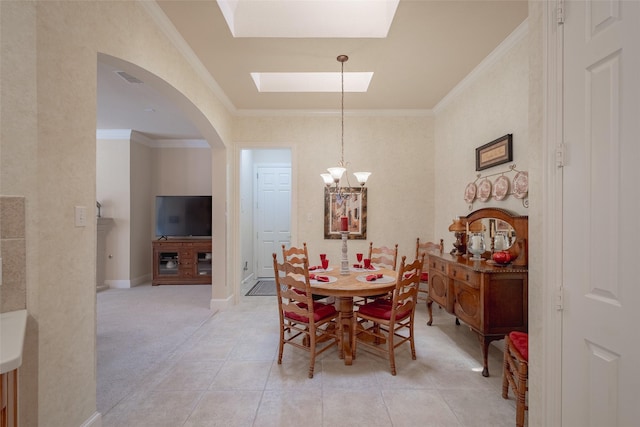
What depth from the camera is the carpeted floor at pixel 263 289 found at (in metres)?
4.87

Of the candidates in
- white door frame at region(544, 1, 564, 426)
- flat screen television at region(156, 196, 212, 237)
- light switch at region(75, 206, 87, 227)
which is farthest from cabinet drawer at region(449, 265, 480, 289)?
flat screen television at region(156, 196, 212, 237)

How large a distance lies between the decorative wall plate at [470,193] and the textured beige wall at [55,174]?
11.3 ft

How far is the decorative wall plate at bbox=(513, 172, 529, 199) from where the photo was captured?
2.44 meters

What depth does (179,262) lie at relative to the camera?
551 centimetres

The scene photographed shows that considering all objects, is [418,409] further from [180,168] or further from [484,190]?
[180,168]

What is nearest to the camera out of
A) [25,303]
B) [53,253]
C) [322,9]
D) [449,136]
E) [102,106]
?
[25,303]

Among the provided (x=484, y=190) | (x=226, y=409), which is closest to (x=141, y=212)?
(x=226, y=409)

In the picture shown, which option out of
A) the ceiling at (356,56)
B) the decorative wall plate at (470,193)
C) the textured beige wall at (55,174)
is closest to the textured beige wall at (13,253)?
the textured beige wall at (55,174)

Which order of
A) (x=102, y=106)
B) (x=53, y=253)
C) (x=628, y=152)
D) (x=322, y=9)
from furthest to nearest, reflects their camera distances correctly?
(x=102, y=106)
(x=322, y=9)
(x=53, y=253)
(x=628, y=152)

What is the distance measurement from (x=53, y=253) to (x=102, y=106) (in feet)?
12.4

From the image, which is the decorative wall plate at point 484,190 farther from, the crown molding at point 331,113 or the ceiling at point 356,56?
the crown molding at point 331,113

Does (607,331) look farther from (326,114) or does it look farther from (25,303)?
(326,114)

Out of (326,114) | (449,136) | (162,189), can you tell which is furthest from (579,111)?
(162,189)

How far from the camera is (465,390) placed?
2176 millimetres
